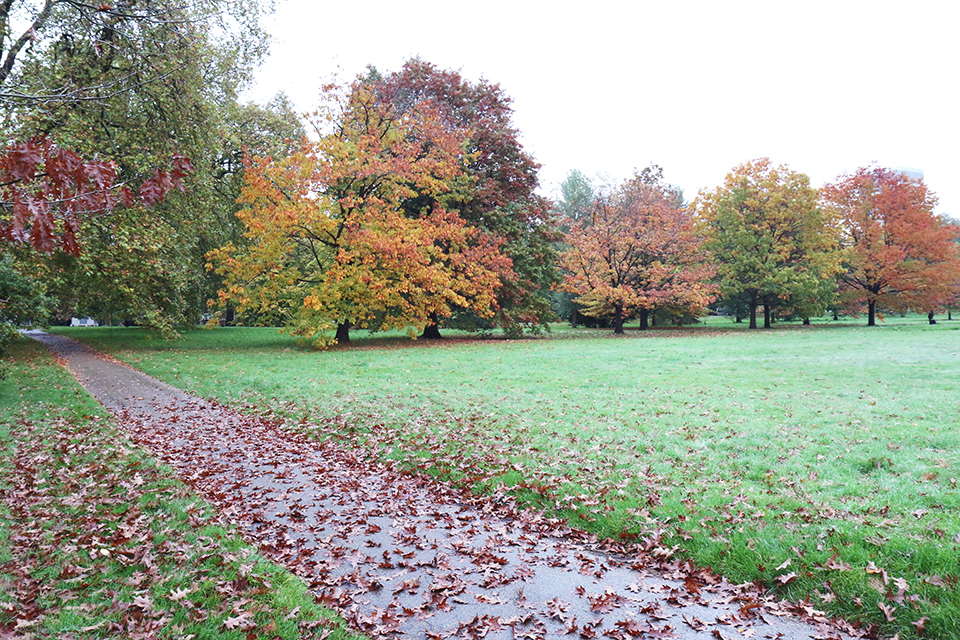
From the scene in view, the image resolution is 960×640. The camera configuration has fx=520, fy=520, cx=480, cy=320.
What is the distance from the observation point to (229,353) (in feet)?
62.6

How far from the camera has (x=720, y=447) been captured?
6469 mm

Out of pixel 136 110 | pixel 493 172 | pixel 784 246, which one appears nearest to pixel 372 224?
pixel 136 110

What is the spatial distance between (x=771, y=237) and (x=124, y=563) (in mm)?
36432

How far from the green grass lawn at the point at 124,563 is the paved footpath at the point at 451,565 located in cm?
28

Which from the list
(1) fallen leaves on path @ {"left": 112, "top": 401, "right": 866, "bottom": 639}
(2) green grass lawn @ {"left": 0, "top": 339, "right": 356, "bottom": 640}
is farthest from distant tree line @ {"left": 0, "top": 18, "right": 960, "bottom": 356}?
(1) fallen leaves on path @ {"left": 112, "top": 401, "right": 866, "bottom": 639}

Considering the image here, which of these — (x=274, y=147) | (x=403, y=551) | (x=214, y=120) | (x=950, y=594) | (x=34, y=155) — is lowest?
(x=403, y=551)

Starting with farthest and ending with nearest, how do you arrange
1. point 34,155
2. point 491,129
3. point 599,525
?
point 491,129 → point 599,525 → point 34,155

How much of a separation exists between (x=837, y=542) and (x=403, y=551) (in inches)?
132

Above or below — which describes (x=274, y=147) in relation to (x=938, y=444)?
above

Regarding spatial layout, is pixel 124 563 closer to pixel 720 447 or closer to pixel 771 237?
pixel 720 447

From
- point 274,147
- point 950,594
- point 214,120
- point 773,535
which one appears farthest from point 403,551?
point 274,147

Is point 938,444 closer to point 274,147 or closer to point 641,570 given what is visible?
point 641,570

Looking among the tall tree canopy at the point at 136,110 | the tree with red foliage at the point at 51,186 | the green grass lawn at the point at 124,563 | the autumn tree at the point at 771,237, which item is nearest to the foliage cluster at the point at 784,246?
the autumn tree at the point at 771,237

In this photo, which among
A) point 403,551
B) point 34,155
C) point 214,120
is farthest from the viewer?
point 214,120
